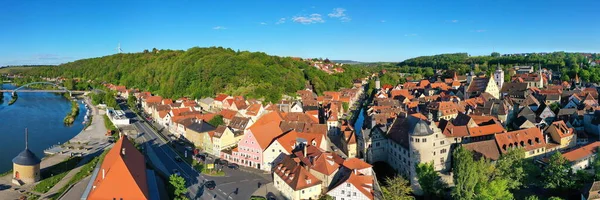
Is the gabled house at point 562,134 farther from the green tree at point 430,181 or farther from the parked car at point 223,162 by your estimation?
the parked car at point 223,162

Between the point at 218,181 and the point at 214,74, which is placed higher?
the point at 214,74

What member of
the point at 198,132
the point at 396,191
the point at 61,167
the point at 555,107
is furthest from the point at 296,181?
the point at 555,107

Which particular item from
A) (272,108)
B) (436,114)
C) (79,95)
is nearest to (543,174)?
(436,114)

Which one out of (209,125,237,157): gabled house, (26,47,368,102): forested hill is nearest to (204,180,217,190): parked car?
(209,125,237,157): gabled house

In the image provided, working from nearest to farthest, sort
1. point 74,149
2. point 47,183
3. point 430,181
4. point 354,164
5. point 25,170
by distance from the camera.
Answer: point 430,181
point 354,164
point 47,183
point 25,170
point 74,149

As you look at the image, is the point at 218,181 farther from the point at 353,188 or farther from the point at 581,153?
the point at 581,153

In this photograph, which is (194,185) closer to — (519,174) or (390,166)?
(390,166)

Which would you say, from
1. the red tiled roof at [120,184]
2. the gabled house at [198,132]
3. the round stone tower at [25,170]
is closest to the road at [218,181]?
the gabled house at [198,132]
